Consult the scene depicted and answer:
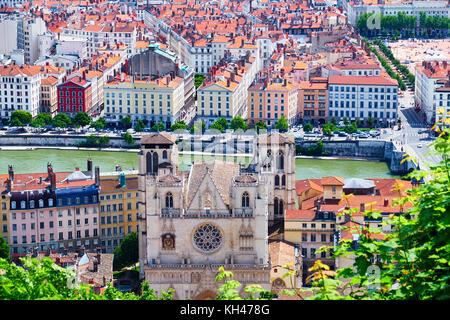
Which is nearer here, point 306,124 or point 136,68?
point 306,124

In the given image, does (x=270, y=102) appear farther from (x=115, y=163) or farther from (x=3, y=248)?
(x=3, y=248)

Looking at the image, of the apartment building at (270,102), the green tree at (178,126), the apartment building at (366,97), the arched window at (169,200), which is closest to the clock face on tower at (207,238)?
the arched window at (169,200)

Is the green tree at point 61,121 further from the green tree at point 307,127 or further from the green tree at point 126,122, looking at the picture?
the green tree at point 307,127

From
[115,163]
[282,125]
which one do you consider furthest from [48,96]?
[282,125]

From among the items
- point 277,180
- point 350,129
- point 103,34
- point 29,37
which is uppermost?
point 103,34

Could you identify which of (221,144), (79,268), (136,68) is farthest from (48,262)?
(136,68)

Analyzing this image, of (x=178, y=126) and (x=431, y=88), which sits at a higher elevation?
(x=431, y=88)

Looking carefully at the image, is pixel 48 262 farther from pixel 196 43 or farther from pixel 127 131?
pixel 196 43
